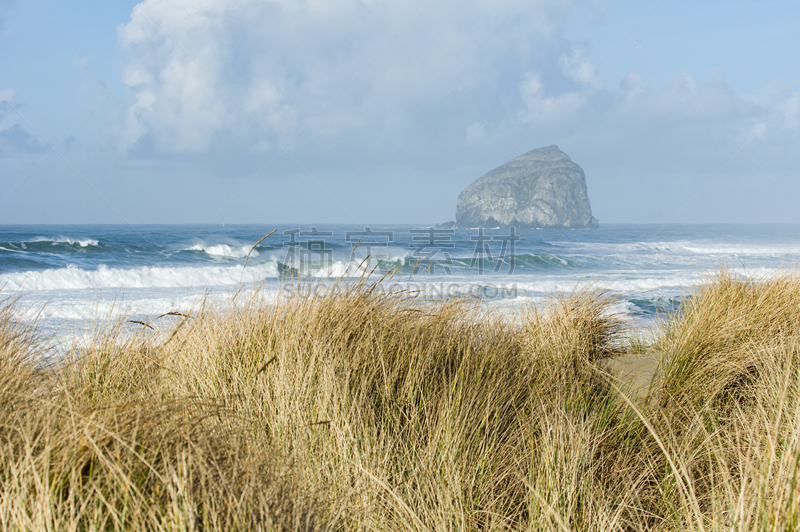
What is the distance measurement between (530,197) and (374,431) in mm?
82389

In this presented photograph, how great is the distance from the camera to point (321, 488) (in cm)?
159

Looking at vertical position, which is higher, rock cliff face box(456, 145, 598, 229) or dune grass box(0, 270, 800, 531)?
rock cliff face box(456, 145, 598, 229)

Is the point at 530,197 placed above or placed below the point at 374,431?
above

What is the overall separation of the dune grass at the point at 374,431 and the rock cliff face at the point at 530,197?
77395 mm

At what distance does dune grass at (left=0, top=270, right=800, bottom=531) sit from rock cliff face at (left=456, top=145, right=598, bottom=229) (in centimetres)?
7739

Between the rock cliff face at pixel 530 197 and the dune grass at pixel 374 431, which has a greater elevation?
the rock cliff face at pixel 530 197

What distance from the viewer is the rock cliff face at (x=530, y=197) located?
261 feet

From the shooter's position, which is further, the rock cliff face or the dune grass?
the rock cliff face

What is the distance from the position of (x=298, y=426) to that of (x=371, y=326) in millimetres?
638

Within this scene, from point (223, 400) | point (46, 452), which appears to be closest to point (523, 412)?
point (223, 400)

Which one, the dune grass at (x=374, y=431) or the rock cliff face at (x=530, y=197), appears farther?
the rock cliff face at (x=530, y=197)

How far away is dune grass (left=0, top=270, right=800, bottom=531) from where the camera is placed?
1.11 m

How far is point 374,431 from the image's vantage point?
1.80m

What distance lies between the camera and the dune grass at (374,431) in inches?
43.7
